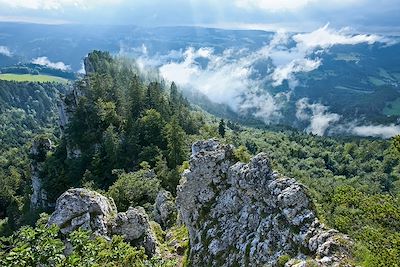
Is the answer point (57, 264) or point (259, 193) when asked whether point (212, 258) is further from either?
point (57, 264)

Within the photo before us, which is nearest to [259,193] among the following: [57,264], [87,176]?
[57,264]

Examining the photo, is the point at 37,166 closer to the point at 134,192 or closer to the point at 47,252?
the point at 134,192

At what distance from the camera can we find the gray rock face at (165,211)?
2280 inches

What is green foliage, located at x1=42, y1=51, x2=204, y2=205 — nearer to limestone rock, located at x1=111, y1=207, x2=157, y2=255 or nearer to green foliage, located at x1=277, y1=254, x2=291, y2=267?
limestone rock, located at x1=111, y1=207, x2=157, y2=255

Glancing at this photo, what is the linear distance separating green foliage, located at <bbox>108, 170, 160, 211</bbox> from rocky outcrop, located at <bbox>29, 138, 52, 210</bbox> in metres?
37.6

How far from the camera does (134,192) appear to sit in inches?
2817

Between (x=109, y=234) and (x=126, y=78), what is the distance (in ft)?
433

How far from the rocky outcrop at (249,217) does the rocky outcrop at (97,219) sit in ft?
15.3

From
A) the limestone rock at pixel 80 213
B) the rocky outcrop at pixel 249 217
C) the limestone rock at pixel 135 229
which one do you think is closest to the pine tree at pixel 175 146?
the limestone rock at pixel 135 229

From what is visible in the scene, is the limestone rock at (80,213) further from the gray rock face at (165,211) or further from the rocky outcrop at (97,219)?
the gray rock face at (165,211)

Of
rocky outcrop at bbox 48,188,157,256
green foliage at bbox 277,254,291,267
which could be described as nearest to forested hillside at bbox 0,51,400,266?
green foliage at bbox 277,254,291,267

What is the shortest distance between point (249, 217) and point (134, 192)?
40800 mm

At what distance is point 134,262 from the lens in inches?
1203

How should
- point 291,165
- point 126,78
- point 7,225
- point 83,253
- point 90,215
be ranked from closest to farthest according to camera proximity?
point 83,253
point 90,215
point 7,225
point 126,78
point 291,165
